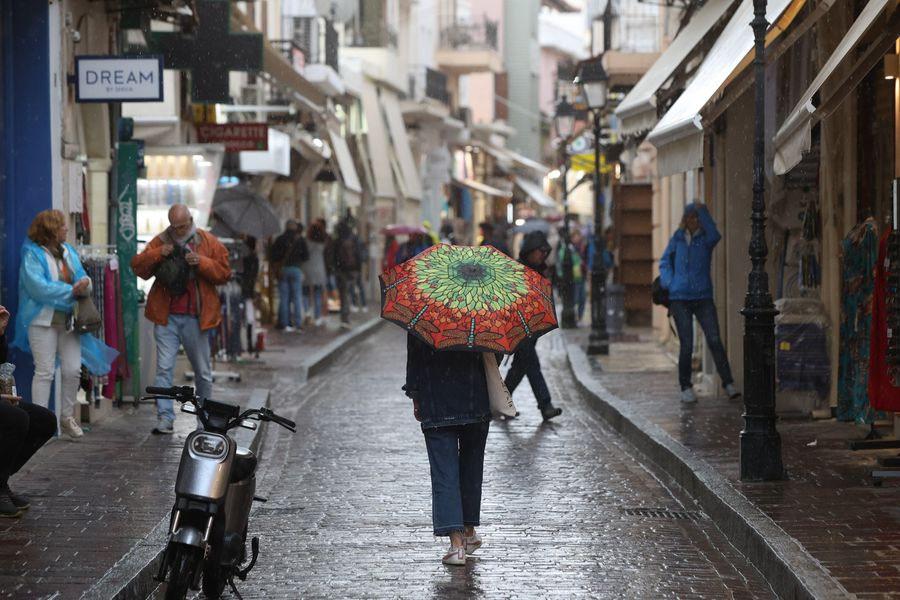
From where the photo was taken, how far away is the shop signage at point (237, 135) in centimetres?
2205

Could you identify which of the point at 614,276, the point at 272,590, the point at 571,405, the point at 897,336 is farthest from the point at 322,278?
the point at 272,590

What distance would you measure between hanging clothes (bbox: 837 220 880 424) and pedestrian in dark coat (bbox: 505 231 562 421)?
8.76 feet

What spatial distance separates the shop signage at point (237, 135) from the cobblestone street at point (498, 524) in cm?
760

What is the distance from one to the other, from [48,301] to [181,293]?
1334 mm

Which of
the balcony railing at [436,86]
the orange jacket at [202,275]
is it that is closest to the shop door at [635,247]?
the orange jacket at [202,275]

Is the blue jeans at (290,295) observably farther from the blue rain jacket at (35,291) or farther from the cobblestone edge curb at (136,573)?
the cobblestone edge curb at (136,573)

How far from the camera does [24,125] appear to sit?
514 inches

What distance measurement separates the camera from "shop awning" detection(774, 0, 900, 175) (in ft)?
34.0

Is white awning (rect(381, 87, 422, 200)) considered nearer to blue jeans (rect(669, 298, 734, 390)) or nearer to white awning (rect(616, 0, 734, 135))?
white awning (rect(616, 0, 734, 135))

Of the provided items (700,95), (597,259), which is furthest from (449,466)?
(597,259)

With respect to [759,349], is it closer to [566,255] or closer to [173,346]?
[173,346]

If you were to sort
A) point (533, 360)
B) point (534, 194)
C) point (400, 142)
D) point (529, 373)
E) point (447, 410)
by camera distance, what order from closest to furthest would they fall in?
point (447, 410)
point (533, 360)
point (529, 373)
point (400, 142)
point (534, 194)

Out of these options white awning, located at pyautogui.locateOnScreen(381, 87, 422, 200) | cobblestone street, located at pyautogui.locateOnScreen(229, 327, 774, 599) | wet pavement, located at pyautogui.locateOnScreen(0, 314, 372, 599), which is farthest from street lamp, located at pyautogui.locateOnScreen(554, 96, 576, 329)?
wet pavement, located at pyautogui.locateOnScreen(0, 314, 372, 599)

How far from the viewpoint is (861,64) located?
11.2 meters
